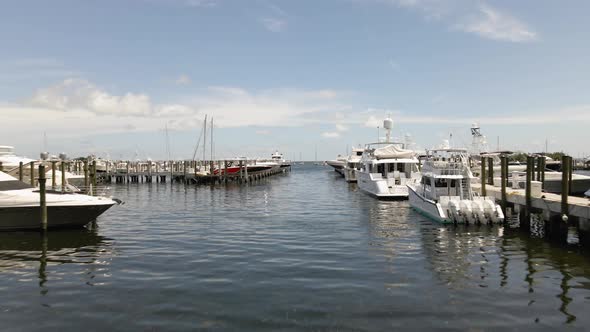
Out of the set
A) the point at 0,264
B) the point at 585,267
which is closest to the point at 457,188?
the point at 585,267

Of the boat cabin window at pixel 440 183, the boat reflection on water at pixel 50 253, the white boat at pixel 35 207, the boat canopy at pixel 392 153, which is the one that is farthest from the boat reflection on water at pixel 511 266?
the boat canopy at pixel 392 153

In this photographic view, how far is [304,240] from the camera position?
65.7ft

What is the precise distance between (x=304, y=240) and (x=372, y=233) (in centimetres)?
398

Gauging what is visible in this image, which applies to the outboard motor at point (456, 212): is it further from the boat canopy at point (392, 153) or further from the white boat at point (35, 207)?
the boat canopy at point (392, 153)

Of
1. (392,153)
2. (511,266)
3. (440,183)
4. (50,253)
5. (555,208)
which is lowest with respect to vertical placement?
(511,266)

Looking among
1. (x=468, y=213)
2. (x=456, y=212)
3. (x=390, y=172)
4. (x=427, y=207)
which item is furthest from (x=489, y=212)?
(x=390, y=172)

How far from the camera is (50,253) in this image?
17.5 metres

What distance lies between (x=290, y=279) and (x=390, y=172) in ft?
99.3

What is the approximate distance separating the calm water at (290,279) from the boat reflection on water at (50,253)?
0.22 ft

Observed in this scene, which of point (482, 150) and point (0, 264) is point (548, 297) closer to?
point (0, 264)

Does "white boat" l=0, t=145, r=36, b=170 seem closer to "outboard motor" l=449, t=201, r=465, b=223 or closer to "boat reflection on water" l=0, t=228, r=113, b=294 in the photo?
"boat reflection on water" l=0, t=228, r=113, b=294

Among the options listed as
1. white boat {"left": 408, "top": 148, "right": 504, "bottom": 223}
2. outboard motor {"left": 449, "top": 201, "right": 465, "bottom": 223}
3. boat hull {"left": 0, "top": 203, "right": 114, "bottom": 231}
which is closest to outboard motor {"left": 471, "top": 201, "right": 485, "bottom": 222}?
white boat {"left": 408, "top": 148, "right": 504, "bottom": 223}

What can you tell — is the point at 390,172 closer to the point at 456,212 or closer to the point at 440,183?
the point at 440,183

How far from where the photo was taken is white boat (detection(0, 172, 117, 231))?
835 inches
